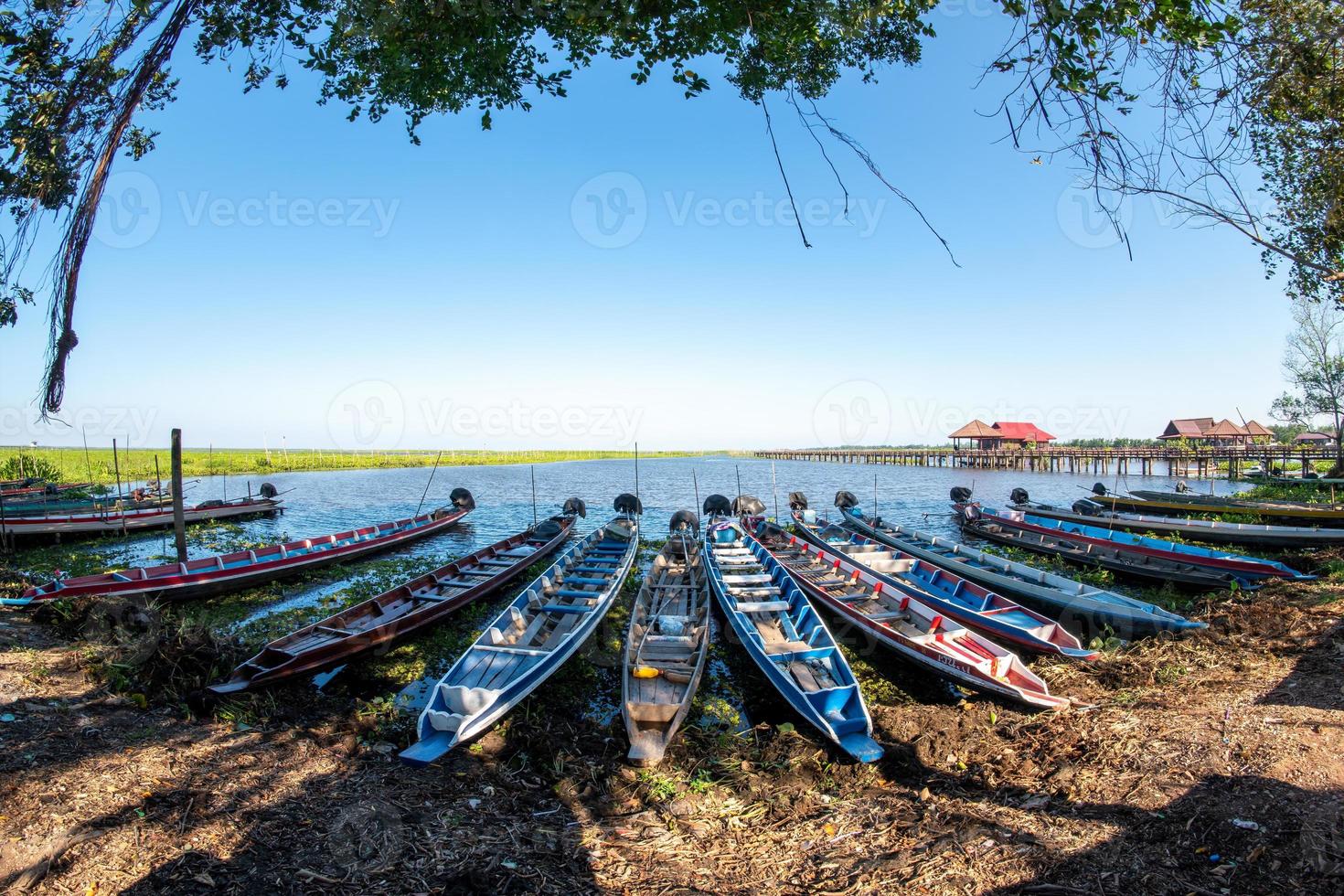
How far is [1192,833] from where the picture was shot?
4.14 meters

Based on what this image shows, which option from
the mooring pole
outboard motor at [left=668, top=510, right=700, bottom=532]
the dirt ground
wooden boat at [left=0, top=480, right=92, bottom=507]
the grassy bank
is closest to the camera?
the dirt ground

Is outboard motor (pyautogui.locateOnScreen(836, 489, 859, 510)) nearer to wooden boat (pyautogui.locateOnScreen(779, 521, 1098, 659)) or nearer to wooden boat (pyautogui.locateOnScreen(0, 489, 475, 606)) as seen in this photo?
wooden boat (pyautogui.locateOnScreen(779, 521, 1098, 659))

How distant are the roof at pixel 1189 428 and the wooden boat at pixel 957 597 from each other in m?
58.4

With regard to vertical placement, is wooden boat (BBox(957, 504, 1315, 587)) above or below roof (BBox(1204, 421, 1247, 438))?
below

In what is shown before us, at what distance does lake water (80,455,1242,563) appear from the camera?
27453 millimetres

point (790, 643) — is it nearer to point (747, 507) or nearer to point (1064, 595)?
point (1064, 595)

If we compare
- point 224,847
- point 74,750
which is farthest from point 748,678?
point 74,750

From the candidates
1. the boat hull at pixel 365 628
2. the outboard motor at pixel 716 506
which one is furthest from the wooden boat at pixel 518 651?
the outboard motor at pixel 716 506

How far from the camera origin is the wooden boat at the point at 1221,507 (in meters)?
18.8

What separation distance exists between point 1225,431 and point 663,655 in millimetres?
68930

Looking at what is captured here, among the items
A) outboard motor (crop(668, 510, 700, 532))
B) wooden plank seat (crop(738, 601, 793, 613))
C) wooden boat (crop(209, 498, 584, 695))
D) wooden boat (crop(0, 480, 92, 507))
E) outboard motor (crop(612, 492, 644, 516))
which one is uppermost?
wooden boat (crop(0, 480, 92, 507))

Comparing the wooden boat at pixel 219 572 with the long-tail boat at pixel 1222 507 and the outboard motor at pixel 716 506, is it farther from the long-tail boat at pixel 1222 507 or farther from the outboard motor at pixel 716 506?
the long-tail boat at pixel 1222 507

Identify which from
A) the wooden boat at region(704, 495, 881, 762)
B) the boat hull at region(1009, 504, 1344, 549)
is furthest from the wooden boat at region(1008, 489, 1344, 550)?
the wooden boat at region(704, 495, 881, 762)

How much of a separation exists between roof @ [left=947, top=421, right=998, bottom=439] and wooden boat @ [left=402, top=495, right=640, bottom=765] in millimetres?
62979
